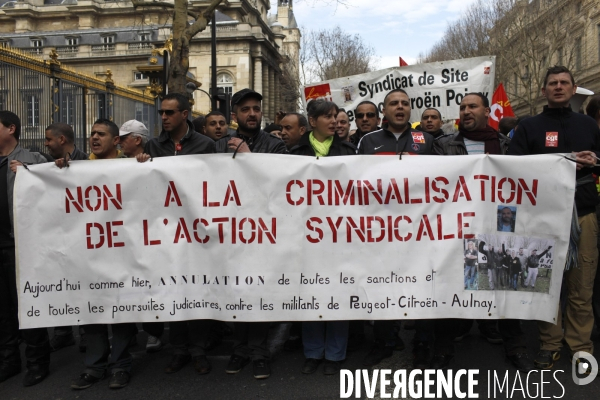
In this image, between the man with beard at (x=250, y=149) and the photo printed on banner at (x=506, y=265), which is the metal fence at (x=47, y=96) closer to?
the man with beard at (x=250, y=149)

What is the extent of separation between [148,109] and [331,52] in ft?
103

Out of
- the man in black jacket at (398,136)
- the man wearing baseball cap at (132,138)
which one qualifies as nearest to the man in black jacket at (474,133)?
the man in black jacket at (398,136)

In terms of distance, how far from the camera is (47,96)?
1073cm

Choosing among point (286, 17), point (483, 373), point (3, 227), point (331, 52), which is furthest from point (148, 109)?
point (286, 17)

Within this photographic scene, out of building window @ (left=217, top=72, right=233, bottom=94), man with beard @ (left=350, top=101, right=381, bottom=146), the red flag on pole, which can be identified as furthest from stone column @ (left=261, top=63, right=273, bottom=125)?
man with beard @ (left=350, top=101, right=381, bottom=146)

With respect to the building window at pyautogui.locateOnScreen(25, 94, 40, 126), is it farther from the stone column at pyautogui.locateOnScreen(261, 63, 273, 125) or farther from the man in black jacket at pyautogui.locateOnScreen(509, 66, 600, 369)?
the stone column at pyautogui.locateOnScreen(261, 63, 273, 125)

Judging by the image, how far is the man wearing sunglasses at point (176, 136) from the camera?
456 centimetres

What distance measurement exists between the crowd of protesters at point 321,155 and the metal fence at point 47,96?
17.6 feet

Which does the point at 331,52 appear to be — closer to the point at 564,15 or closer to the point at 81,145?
the point at 564,15

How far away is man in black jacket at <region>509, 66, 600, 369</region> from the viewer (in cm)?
425

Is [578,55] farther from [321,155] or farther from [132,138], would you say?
[132,138]

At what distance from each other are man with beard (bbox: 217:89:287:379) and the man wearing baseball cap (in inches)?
25.0

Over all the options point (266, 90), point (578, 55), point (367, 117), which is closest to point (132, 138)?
point (367, 117)

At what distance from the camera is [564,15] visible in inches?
1104
